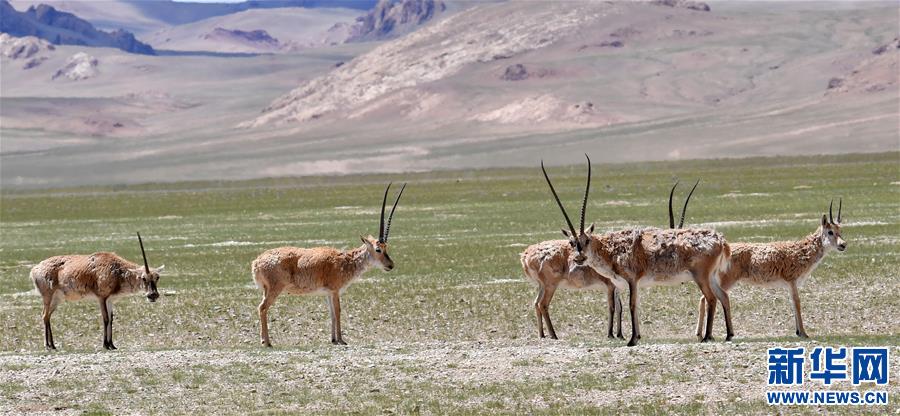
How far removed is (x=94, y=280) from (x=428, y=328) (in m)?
5.77

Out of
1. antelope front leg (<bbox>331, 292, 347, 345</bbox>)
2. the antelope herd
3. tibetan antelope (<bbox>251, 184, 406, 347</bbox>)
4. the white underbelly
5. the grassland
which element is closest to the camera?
the grassland

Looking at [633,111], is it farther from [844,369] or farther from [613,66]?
[844,369]

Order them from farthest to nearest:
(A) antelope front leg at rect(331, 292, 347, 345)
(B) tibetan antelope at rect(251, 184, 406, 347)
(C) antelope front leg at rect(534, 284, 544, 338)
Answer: (C) antelope front leg at rect(534, 284, 544, 338) < (B) tibetan antelope at rect(251, 184, 406, 347) < (A) antelope front leg at rect(331, 292, 347, 345)

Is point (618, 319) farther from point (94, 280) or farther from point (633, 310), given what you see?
point (94, 280)

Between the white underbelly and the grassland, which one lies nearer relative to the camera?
the grassland

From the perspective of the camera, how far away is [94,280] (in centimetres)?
1930

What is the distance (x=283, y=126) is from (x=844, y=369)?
188 metres

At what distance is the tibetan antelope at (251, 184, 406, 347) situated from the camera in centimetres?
1931

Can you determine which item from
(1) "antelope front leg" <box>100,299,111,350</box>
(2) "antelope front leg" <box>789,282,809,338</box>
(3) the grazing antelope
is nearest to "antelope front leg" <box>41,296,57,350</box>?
(3) the grazing antelope

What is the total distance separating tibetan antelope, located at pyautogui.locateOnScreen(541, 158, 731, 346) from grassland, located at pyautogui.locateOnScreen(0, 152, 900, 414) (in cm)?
85

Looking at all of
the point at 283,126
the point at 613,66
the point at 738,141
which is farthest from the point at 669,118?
the point at 283,126

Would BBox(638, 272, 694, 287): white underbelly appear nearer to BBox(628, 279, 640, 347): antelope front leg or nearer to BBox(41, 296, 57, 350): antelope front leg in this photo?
BBox(628, 279, 640, 347): antelope front leg

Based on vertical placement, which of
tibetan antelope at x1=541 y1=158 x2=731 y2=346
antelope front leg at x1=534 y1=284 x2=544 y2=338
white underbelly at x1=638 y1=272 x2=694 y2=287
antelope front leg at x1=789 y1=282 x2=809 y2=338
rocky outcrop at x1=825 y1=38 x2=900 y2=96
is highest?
tibetan antelope at x1=541 y1=158 x2=731 y2=346

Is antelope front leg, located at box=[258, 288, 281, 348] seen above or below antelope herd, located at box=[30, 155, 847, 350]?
below
